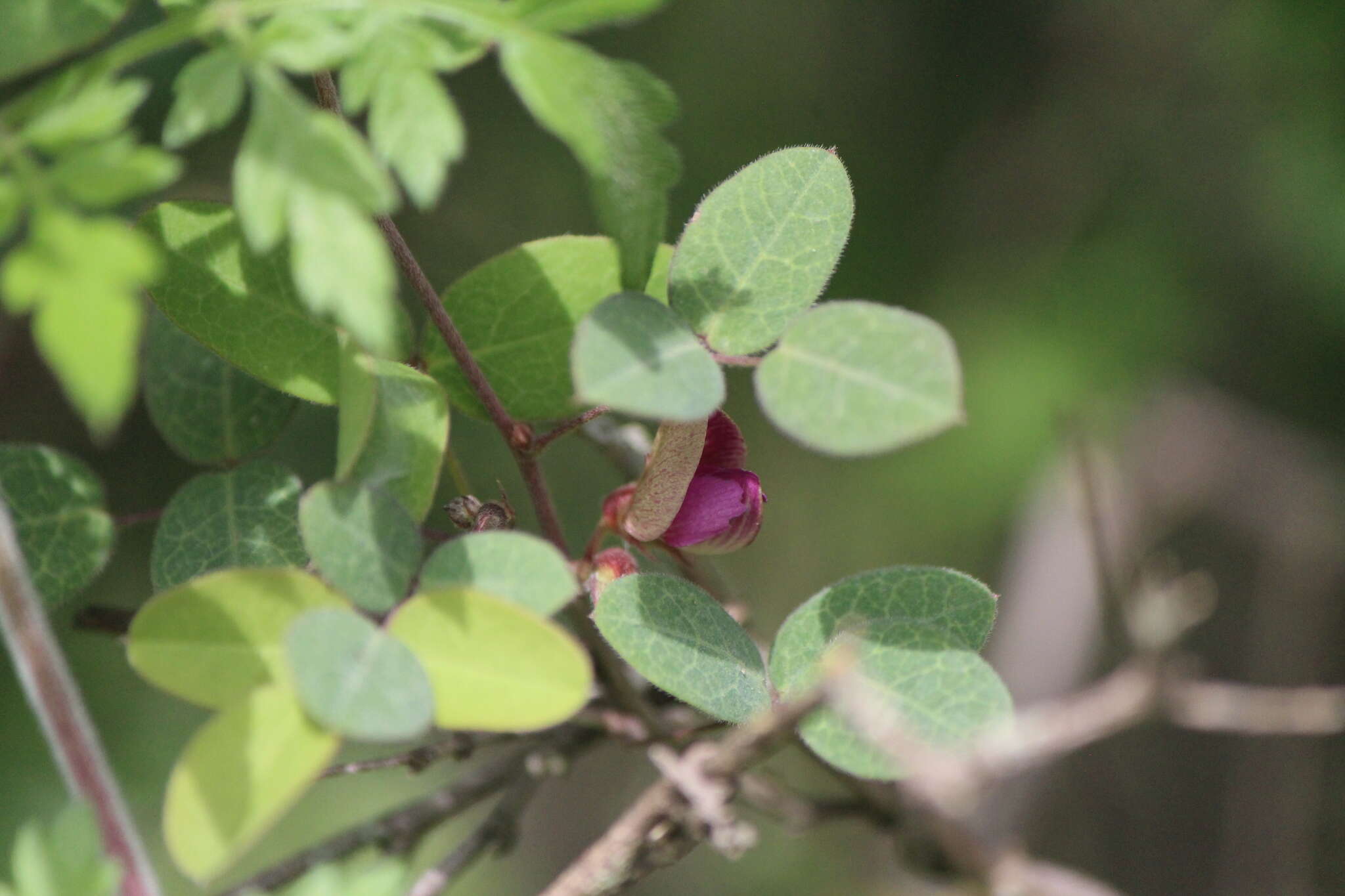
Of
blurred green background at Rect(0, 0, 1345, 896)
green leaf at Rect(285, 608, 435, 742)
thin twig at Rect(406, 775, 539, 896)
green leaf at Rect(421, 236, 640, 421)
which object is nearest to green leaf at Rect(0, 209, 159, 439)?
green leaf at Rect(285, 608, 435, 742)

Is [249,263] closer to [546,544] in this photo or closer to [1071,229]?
[546,544]

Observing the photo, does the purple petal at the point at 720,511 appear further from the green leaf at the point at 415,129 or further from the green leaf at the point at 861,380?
the green leaf at the point at 415,129

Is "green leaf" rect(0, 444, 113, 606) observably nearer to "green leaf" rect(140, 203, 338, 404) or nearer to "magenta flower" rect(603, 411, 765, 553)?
"green leaf" rect(140, 203, 338, 404)

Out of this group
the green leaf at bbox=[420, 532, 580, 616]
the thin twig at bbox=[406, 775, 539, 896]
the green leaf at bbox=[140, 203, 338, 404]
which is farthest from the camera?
the thin twig at bbox=[406, 775, 539, 896]

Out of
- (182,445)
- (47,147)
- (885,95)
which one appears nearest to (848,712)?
(47,147)

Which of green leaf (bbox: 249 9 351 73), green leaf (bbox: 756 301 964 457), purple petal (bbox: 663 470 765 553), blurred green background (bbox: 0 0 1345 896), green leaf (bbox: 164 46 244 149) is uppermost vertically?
green leaf (bbox: 249 9 351 73)

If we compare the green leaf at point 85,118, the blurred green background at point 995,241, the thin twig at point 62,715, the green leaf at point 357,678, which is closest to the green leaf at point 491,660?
the green leaf at point 357,678
